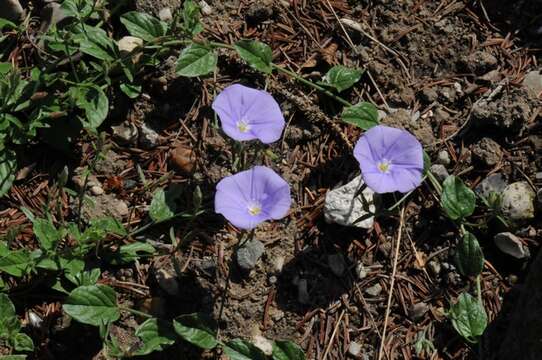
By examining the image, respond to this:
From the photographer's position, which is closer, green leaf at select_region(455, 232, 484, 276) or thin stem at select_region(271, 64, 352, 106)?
green leaf at select_region(455, 232, 484, 276)

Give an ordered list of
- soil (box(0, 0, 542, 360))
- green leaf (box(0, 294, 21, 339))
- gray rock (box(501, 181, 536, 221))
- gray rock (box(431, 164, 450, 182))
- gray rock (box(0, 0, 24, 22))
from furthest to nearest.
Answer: gray rock (box(0, 0, 24, 22)), gray rock (box(431, 164, 450, 182)), gray rock (box(501, 181, 536, 221)), soil (box(0, 0, 542, 360)), green leaf (box(0, 294, 21, 339))

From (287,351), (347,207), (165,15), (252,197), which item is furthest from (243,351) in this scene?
(165,15)

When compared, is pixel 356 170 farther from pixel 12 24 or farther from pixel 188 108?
pixel 12 24

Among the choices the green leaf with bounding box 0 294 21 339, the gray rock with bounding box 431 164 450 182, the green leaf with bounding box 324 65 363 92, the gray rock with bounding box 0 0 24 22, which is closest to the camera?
the green leaf with bounding box 0 294 21 339

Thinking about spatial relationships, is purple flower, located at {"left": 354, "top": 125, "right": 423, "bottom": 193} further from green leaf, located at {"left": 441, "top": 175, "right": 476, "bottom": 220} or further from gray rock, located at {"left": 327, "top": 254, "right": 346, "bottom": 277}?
gray rock, located at {"left": 327, "top": 254, "right": 346, "bottom": 277}

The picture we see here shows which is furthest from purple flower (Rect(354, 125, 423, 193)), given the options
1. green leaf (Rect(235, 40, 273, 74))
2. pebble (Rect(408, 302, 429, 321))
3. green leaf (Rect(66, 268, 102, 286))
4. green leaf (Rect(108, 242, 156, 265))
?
green leaf (Rect(66, 268, 102, 286))

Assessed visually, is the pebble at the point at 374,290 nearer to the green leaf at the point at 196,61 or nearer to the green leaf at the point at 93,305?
the green leaf at the point at 93,305

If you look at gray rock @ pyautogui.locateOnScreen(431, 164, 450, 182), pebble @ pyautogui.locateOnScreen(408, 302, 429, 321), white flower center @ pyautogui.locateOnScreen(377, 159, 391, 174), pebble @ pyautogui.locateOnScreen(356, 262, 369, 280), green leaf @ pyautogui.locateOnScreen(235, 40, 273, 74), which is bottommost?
pebble @ pyautogui.locateOnScreen(408, 302, 429, 321)

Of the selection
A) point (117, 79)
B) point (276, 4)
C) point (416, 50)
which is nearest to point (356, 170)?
point (416, 50)
